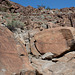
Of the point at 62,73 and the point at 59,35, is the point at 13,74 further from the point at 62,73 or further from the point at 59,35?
the point at 59,35

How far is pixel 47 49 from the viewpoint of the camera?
13.4ft

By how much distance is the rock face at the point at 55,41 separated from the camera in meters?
3.97

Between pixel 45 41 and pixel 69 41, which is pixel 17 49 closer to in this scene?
pixel 45 41

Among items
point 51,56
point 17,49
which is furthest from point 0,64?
point 51,56

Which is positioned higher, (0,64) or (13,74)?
(0,64)

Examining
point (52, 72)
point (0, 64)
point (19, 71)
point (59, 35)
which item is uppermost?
point (59, 35)

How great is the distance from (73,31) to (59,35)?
1.71 feet

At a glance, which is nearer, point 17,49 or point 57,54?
point 17,49

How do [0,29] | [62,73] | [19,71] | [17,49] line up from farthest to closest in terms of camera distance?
[0,29], [17,49], [62,73], [19,71]

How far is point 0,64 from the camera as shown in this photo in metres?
2.10

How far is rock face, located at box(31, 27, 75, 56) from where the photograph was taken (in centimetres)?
397

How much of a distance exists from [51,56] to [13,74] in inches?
76.8

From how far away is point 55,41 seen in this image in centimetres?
417

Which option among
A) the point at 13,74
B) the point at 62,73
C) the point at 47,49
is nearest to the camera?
the point at 13,74
